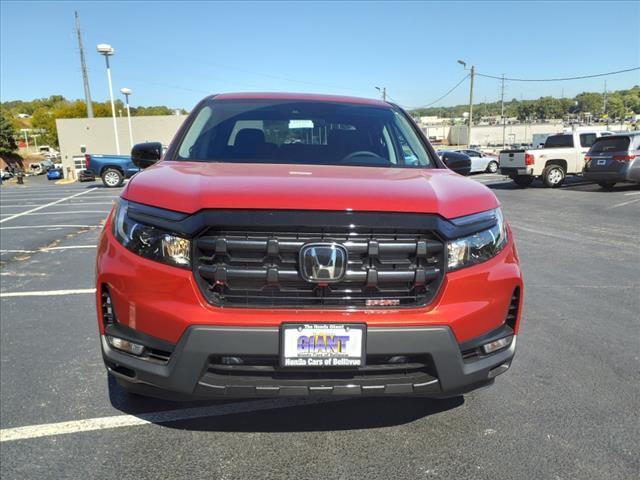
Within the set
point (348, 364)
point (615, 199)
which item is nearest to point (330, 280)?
point (348, 364)

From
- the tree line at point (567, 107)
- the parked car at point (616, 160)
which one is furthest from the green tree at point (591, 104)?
the parked car at point (616, 160)

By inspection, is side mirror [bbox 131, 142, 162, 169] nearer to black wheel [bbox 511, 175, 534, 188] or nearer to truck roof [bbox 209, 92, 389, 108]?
truck roof [bbox 209, 92, 389, 108]

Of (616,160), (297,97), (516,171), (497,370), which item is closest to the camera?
(497,370)

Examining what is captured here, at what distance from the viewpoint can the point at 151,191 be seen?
2.20 meters

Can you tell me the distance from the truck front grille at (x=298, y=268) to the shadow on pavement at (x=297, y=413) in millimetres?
906

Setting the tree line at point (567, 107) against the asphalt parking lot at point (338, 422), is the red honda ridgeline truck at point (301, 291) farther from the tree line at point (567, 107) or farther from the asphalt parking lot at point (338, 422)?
the tree line at point (567, 107)

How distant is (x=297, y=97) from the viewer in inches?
148

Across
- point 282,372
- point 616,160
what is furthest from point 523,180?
point 282,372

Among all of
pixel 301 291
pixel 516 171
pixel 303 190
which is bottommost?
pixel 516 171

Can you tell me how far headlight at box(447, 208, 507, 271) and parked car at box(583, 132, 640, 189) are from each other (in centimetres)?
1441

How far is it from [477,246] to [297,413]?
136 cm

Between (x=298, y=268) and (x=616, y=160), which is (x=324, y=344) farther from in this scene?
(x=616, y=160)

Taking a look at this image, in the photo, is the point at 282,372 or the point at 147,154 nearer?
the point at 282,372

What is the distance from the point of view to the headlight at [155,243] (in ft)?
6.55
